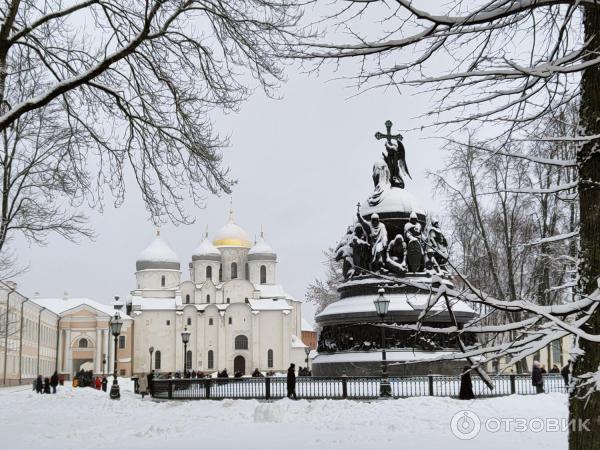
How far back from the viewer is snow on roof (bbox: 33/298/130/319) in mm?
82688

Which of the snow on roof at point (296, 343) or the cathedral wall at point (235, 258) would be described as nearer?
the snow on roof at point (296, 343)

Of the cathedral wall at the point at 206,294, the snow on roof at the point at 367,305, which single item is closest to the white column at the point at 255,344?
the cathedral wall at the point at 206,294

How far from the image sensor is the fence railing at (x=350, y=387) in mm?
20188

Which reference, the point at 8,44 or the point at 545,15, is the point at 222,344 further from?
the point at 545,15

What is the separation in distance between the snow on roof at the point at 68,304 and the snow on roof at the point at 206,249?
36.9ft

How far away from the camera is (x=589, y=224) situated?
5328 millimetres

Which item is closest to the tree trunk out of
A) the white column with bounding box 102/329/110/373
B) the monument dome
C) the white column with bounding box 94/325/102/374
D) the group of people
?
the monument dome

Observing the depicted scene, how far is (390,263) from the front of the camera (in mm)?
23828

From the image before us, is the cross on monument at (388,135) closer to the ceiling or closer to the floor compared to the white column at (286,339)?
closer to the ceiling

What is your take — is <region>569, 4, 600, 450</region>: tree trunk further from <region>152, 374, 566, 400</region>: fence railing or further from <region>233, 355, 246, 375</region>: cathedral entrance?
<region>233, 355, 246, 375</region>: cathedral entrance

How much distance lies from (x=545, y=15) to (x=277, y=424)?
10.3 meters

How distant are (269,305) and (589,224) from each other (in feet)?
270

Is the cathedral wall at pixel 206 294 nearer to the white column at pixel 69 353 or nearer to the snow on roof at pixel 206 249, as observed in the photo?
the snow on roof at pixel 206 249

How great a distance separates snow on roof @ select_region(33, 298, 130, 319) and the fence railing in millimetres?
61070
